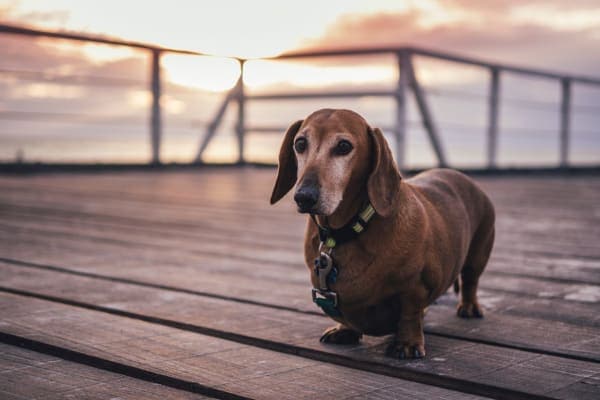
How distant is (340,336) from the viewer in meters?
1.85

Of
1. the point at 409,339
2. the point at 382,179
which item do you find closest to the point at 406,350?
the point at 409,339

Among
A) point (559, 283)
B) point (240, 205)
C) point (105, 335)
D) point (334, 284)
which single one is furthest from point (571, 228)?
point (105, 335)

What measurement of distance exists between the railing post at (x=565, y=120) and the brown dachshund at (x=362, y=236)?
8182 millimetres

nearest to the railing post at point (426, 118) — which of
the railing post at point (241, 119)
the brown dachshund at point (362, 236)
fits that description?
the railing post at point (241, 119)

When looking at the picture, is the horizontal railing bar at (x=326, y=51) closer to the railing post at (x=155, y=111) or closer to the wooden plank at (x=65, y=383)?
the railing post at (x=155, y=111)

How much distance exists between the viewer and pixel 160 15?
829cm

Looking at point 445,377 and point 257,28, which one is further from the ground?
point 257,28

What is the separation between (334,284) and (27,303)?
0.91 meters

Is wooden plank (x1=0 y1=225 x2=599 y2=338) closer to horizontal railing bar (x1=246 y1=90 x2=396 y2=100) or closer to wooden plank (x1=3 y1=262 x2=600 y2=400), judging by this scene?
wooden plank (x1=3 y1=262 x2=600 y2=400)

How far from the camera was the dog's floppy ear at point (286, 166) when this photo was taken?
6.24 feet

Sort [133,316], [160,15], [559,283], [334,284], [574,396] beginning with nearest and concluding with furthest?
[574,396], [334,284], [133,316], [559,283], [160,15]

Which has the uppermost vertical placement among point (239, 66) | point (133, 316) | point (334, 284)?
point (239, 66)

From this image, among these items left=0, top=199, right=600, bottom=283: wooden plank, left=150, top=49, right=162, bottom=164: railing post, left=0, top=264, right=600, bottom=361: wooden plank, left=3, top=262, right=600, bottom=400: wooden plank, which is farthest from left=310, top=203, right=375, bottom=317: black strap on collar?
left=150, top=49, right=162, bottom=164: railing post

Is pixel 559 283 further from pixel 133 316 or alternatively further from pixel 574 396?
pixel 133 316
